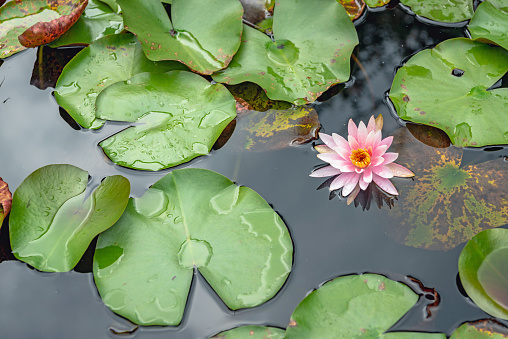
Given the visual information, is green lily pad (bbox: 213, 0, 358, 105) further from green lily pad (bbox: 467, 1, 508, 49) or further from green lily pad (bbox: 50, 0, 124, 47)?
green lily pad (bbox: 50, 0, 124, 47)

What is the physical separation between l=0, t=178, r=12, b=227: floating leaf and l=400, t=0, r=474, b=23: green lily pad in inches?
111

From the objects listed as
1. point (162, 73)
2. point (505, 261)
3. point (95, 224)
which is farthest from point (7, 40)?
point (505, 261)

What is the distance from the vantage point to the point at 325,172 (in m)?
2.21

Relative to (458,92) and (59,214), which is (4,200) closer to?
(59,214)

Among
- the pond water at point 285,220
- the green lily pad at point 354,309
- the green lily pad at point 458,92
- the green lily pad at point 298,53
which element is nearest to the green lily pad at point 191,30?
the green lily pad at point 298,53

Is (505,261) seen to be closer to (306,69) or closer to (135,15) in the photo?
(306,69)

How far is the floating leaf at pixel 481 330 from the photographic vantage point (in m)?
1.73

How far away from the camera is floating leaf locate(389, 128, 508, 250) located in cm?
203

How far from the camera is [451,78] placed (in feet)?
Answer: 7.96

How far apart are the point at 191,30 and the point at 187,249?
141cm

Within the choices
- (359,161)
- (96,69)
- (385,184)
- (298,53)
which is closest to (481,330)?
(385,184)

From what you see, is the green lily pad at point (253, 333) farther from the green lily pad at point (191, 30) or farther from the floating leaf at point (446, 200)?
the green lily pad at point (191, 30)

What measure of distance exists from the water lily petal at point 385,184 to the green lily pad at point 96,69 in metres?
1.41

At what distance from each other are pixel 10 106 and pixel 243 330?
2.07 metres
